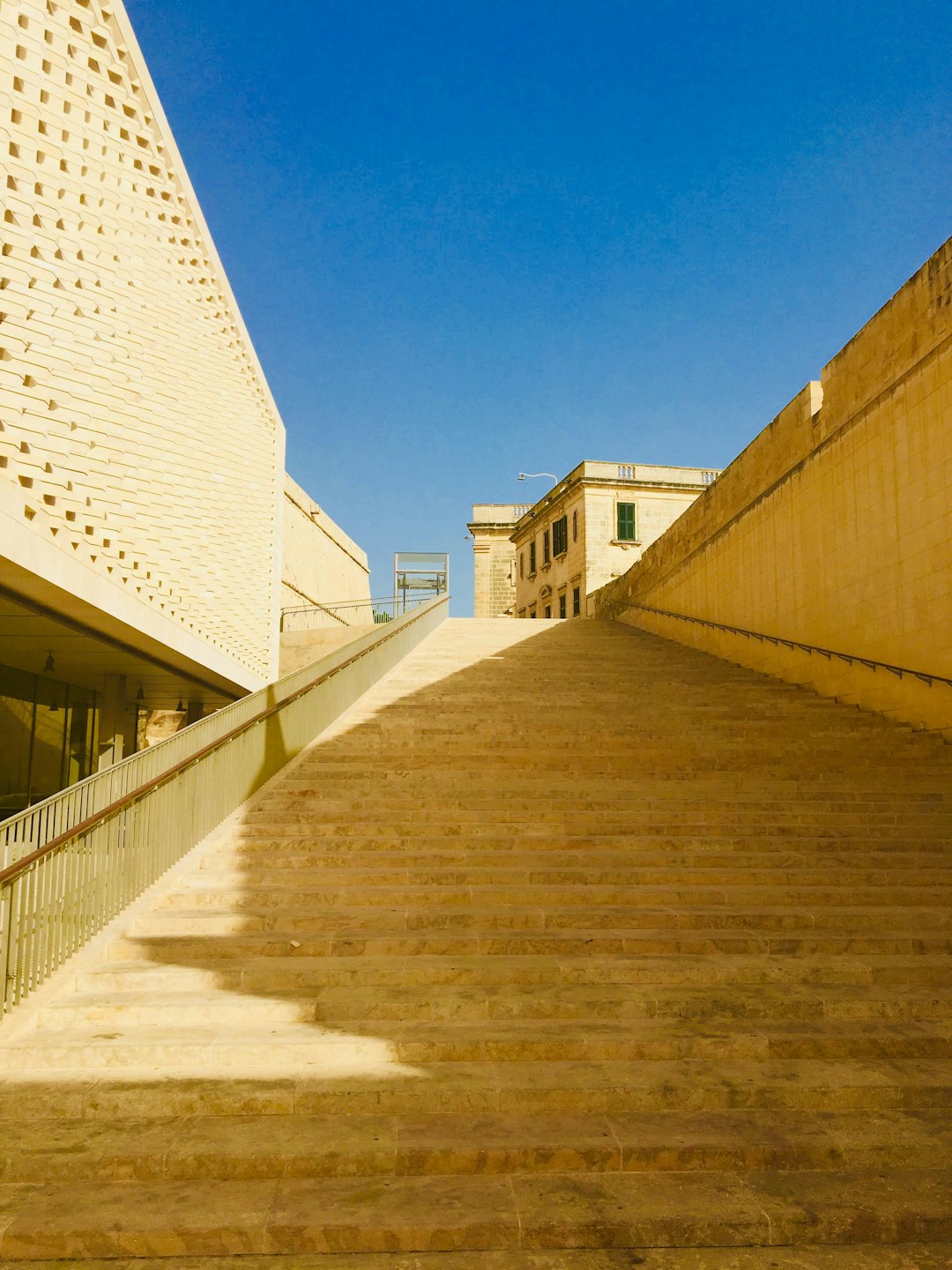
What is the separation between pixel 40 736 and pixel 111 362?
24.3 ft

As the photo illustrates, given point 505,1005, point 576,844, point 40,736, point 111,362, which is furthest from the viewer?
point 40,736

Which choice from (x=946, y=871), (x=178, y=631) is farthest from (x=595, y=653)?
(x=946, y=871)

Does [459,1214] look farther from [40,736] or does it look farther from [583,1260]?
[40,736]

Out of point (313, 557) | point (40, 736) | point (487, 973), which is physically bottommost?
point (487, 973)

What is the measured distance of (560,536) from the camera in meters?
35.8

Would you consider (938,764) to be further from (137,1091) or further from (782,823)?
(137,1091)

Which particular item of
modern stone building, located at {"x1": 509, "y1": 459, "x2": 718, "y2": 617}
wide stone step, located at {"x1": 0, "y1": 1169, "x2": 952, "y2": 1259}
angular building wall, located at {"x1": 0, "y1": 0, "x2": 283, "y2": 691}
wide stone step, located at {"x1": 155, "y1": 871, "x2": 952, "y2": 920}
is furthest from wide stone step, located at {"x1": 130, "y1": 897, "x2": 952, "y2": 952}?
modern stone building, located at {"x1": 509, "y1": 459, "x2": 718, "y2": 617}

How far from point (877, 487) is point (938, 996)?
25.9ft

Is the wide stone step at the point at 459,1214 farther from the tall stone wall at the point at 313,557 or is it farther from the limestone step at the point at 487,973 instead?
the tall stone wall at the point at 313,557

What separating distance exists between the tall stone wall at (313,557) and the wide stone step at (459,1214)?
22.0m

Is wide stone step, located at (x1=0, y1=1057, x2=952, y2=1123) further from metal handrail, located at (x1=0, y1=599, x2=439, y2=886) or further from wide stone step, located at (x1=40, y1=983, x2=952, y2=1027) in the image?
metal handrail, located at (x1=0, y1=599, x2=439, y2=886)

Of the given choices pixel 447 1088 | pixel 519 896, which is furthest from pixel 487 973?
pixel 519 896

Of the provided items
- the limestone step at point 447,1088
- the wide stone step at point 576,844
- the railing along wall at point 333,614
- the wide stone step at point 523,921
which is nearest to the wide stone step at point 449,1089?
the limestone step at point 447,1088

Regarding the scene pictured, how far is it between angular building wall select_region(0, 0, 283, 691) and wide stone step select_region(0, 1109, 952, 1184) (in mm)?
6394
